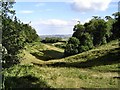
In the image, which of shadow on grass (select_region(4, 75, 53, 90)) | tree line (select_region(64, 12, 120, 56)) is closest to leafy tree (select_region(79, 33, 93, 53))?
tree line (select_region(64, 12, 120, 56))

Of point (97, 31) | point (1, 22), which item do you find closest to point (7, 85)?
point (1, 22)

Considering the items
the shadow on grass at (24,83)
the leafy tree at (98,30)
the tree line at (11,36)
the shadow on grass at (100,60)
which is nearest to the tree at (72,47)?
the leafy tree at (98,30)

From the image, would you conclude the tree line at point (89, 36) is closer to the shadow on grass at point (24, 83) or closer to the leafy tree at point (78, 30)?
the leafy tree at point (78, 30)

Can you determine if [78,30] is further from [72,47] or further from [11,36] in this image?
[11,36]

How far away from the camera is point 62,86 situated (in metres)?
27.5

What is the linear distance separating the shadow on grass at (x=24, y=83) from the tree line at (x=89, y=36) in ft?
226

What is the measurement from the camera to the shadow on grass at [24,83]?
938 inches

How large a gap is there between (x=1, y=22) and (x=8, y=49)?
2.01m

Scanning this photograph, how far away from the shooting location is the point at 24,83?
87.1ft

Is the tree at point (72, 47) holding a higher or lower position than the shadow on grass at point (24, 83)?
higher

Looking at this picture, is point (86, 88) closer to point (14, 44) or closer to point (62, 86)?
point (62, 86)

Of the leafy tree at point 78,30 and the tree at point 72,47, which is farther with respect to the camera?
the leafy tree at point 78,30

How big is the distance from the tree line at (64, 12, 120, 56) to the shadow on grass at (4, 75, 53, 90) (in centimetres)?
6882

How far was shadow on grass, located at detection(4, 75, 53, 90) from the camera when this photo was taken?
938 inches
